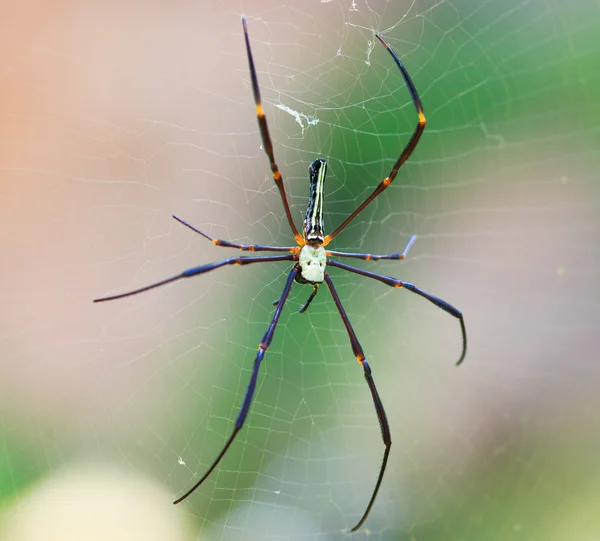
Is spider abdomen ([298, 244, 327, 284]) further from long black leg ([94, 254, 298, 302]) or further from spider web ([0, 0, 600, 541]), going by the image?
spider web ([0, 0, 600, 541])

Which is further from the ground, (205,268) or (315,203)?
(315,203)

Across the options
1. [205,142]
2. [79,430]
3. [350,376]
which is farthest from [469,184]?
[79,430]

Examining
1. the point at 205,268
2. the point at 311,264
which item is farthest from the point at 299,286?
the point at 205,268

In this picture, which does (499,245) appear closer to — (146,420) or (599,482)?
(599,482)

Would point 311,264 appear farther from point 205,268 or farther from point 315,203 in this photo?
point 205,268

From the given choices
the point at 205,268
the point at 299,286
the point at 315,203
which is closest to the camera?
the point at 205,268
